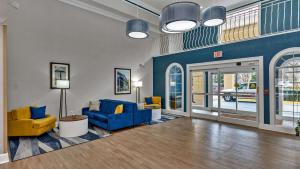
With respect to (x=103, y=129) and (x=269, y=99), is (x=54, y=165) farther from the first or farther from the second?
(x=269, y=99)

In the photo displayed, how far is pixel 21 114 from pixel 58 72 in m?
1.78

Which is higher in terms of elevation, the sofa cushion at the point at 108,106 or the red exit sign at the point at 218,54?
the red exit sign at the point at 218,54

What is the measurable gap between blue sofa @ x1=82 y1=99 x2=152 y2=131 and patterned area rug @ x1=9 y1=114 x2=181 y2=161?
34cm

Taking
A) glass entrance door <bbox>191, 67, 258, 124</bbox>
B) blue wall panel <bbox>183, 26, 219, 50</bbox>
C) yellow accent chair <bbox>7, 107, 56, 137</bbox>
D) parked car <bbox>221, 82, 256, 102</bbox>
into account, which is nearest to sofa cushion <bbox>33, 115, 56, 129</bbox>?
yellow accent chair <bbox>7, 107, 56, 137</bbox>

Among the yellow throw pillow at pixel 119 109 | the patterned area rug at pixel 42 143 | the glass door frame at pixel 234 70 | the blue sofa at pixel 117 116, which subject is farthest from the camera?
the glass door frame at pixel 234 70

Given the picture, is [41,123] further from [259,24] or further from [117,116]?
[259,24]

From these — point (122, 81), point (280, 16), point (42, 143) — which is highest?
point (280, 16)

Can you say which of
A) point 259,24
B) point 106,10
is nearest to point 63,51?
point 106,10

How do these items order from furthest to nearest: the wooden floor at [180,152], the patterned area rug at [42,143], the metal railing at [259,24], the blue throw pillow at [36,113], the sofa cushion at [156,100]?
the sofa cushion at [156,100]
the metal railing at [259,24]
the blue throw pillow at [36,113]
the patterned area rug at [42,143]
the wooden floor at [180,152]

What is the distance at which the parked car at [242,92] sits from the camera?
229 inches

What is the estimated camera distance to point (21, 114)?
179 inches

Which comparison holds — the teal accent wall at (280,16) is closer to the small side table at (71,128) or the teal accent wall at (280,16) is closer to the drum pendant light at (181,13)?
the drum pendant light at (181,13)

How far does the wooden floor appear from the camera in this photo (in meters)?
2.98

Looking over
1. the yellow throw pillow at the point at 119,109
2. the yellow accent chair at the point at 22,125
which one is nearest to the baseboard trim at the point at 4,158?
the yellow accent chair at the point at 22,125
